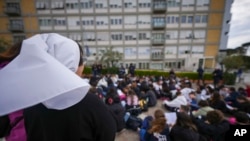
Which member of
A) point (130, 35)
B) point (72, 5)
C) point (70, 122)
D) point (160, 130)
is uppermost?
point (72, 5)

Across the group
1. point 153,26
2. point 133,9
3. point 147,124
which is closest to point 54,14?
point 133,9

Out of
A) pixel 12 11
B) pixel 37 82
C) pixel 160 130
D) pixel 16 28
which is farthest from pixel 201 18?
pixel 12 11

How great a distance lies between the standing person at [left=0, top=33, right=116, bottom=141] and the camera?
588 mm

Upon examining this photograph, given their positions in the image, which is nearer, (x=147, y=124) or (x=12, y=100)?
(x=12, y=100)

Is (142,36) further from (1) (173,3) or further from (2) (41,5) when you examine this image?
(2) (41,5)

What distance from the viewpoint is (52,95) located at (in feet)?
1.95

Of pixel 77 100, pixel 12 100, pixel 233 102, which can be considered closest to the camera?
pixel 12 100

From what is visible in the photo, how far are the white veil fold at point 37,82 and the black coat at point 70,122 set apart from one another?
8 cm

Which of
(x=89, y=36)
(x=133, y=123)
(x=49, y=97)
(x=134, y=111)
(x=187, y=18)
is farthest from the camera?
(x=89, y=36)

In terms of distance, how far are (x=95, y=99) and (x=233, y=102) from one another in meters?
6.84

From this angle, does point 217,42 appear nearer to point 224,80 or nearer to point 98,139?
point 224,80

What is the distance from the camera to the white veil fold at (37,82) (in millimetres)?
578

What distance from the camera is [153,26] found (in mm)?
19984

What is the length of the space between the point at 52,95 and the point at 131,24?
67.5 ft
